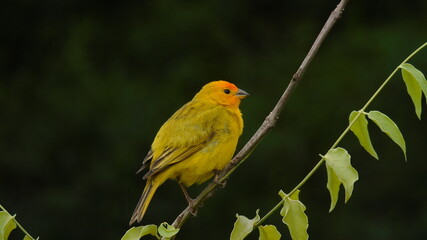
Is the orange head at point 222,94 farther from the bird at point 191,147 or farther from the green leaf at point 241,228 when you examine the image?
the green leaf at point 241,228

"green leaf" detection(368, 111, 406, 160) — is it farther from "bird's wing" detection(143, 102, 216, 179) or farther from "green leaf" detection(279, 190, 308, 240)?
"bird's wing" detection(143, 102, 216, 179)

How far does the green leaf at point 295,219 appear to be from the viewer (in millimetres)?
1721

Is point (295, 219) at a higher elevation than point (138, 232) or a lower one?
higher

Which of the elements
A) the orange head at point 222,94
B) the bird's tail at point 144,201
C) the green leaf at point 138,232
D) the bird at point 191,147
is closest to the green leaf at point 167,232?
the green leaf at point 138,232

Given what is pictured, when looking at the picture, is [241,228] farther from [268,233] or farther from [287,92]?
[287,92]

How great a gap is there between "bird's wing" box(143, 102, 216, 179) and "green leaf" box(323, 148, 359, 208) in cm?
155

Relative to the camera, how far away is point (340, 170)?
69.4 inches

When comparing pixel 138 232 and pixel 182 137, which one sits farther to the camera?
pixel 182 137

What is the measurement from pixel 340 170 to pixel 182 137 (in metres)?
1.86

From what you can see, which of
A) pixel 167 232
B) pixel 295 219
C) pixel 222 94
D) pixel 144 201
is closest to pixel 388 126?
pixel 295 219

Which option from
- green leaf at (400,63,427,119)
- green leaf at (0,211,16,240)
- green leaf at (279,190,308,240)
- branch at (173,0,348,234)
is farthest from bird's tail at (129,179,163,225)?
green leaf at (400,63,427,119)

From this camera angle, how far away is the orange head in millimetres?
4219

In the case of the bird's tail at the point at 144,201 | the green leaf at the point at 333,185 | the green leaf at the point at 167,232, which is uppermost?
the green leaf at the point at 333,185

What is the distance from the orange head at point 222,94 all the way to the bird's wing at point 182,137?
344mm
